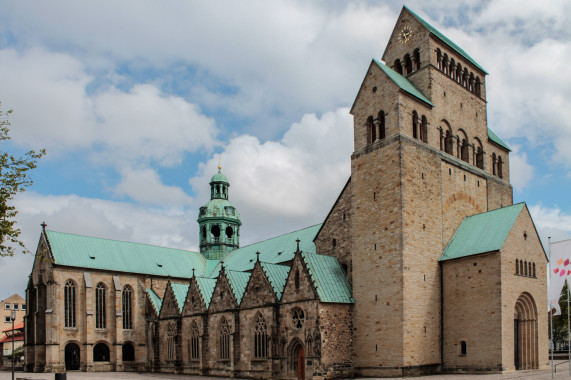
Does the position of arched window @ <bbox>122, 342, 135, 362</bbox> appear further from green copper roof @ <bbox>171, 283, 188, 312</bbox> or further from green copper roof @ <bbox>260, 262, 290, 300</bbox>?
green copper roof @ <bbox>260, 262, 290, 300</bbox>

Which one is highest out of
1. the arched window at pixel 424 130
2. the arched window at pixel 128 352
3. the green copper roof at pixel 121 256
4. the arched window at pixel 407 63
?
the arched window at pixel 407 63

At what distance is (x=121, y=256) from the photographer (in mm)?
59625

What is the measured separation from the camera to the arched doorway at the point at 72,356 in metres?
53.4

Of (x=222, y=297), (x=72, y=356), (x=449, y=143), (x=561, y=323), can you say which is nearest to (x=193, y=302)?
(x=222, y=297)

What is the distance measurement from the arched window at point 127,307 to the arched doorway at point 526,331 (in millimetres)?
37151

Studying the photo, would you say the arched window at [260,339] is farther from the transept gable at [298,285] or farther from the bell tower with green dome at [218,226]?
the bell tower with green dome at [218,226]

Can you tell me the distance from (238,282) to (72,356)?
2079cm

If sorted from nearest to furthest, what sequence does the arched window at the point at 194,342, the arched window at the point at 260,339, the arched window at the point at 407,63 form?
the arched window at the point at 260,339
the arched window at the point at 407,63
the arched window at the point at 194,342

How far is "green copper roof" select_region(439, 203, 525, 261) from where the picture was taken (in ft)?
116

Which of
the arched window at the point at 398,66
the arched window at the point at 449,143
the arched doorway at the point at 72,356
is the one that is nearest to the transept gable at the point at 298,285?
the arched window at the point at 449,143

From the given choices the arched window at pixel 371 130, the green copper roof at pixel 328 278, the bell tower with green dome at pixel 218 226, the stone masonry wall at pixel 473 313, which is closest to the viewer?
the stone masonry wall at pixel 473 313

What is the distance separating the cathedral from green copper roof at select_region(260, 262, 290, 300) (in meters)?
0.12

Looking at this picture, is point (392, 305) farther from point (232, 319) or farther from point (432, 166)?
point (232, 319)

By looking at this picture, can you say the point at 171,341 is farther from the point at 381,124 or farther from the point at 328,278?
the point at 381,124
